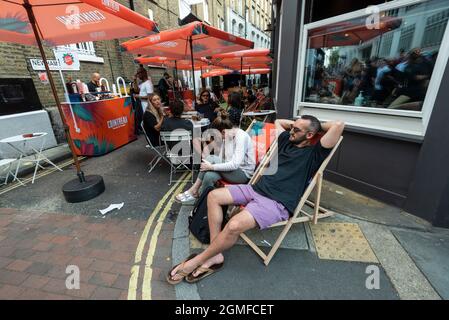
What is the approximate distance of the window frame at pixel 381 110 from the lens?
8.29ft

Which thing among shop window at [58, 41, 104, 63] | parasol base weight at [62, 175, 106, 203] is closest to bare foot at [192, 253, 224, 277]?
parasol base weight at [62, 175, 106, 203]

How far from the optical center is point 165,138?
3.79m

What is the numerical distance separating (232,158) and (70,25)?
3.38m

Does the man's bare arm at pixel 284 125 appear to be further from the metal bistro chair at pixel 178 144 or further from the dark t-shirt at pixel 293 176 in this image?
the metal bistro chair at pixel 178 144

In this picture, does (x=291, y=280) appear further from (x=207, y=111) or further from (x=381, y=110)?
(x=207, y=111)

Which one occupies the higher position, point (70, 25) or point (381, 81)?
point (70, 25)

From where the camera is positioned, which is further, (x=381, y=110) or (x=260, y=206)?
(x=381, y=110)

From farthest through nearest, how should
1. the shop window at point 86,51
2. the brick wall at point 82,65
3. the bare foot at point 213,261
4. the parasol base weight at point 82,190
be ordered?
the shop window at point 86,51, the brick wall at point 82,65, the parasol base weight at point 82,190, the bare foot at point 213,261

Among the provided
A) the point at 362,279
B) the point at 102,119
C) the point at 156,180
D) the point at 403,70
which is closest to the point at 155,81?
the point at 102,119

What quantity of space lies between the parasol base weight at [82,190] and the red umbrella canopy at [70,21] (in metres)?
2.43

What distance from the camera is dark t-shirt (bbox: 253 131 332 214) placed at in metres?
2.23

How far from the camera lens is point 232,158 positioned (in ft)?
8.95
